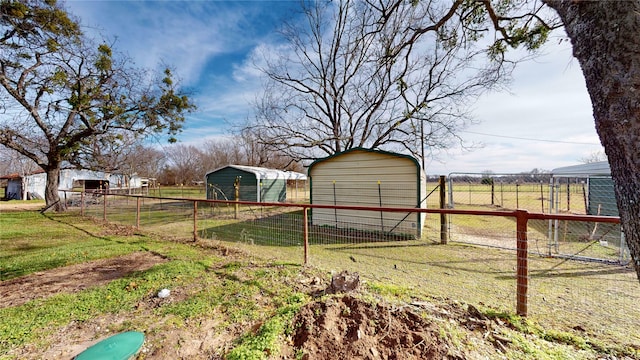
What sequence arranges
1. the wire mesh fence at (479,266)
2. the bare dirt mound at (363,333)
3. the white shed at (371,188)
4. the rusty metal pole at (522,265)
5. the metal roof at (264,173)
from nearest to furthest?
the bare dirt mound at (363,333)
the rusty metal pole at (522,265)
the wire mesh fence at (479,266)
the white shed at (371,188)
the metal roof at (264,173)

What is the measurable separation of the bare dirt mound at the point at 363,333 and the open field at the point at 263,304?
0.02 m

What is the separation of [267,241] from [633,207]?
628 cm

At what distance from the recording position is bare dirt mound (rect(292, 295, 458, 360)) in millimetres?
1815

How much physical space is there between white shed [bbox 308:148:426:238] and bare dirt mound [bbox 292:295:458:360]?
4561mm

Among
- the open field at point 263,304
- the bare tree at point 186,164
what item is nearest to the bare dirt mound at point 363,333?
the open field at point 263,304

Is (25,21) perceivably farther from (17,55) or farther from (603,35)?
(603,35)

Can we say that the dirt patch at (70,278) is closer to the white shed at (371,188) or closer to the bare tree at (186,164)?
the white shed at (371,188)

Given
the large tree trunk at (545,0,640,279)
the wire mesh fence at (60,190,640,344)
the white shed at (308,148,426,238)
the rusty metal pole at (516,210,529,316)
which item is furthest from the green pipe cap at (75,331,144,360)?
the white shed at (308,148,426,238)

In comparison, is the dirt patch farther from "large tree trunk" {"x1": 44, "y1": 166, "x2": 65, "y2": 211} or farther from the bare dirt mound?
"large tree trunk" {"x1": 44, "y1": 166, "x2": 65, "y2": 211}

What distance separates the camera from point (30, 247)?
221 inches

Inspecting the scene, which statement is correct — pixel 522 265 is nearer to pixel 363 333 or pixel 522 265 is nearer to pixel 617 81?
pixel 363 333

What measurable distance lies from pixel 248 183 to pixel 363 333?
1313 centimetres

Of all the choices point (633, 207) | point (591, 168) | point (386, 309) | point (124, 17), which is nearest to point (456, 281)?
point (386, 309)

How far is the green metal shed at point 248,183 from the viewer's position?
1398cm
